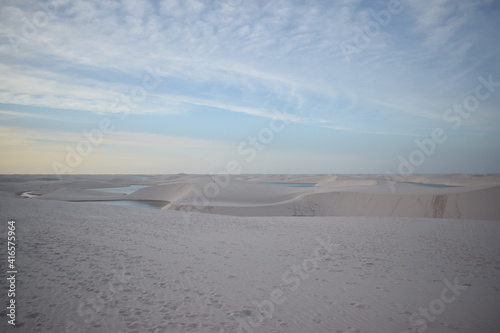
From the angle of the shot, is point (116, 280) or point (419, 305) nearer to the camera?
point (419, 305)

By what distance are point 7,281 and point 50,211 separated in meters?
9.65

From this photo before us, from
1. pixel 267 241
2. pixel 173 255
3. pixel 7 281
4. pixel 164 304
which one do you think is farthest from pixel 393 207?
pixel 7 281

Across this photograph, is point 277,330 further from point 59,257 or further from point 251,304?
point 59,257

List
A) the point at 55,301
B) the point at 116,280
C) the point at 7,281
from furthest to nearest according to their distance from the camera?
the point at 116,280 < the point at 7,281 < the point at 55,301

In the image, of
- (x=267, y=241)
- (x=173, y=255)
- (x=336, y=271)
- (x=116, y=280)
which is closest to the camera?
(x=116, y=280)

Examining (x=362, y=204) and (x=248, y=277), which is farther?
(x=362, y=204)

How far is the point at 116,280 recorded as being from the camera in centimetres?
523

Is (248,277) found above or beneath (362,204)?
above

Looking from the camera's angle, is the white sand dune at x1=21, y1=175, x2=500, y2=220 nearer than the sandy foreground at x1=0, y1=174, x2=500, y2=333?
No

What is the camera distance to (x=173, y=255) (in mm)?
7145

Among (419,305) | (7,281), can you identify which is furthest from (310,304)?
(7,281)

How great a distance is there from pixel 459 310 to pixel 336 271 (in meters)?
2.30

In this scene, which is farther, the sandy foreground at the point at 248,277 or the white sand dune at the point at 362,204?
the white sand dune at the point at 362,204

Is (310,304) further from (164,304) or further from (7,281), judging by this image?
(7,281)
